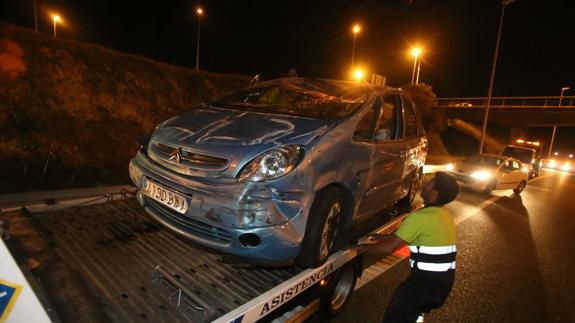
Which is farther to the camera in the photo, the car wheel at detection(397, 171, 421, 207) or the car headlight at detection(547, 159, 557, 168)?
the car headlight at detection(547, 159, 557, 168)

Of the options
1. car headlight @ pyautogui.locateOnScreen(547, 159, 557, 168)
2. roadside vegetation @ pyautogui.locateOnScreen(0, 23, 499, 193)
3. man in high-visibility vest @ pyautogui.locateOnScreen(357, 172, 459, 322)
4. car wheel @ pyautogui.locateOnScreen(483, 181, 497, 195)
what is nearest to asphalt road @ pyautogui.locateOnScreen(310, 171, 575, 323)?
man in high-visibility vest @ pyautogui.locateOnScreen(357, 172, 459, 322)

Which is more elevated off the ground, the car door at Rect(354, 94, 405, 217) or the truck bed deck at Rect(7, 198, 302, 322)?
the car door at Rect(354, 94, 405, 217)

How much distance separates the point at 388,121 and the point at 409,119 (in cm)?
74

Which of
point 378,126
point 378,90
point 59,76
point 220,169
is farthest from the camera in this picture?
point 59,76

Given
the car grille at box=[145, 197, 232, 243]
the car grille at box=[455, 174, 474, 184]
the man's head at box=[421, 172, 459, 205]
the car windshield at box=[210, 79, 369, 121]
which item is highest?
the car windshield at box=[210, 79, 369, 121]

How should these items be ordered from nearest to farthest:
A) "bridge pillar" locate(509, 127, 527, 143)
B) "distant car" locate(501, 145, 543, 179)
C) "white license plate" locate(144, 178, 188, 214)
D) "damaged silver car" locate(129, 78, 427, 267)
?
1. "damaged silver car" locate(129, 78, 427, 267)
2. "white license plate" locate(144, 178, 188, 214)
3. "distant car" locate(501, 145, 543, 179)
4. "bridge pillar" locate(509, 127, 527, 143)

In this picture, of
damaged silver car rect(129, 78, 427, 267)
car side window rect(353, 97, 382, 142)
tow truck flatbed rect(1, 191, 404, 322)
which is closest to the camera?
tow truck flatbed rect(1, 191, 404, 322)

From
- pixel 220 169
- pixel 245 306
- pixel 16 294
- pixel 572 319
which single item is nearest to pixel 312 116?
pixel 220 169

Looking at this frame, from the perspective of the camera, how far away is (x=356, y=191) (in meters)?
3.09

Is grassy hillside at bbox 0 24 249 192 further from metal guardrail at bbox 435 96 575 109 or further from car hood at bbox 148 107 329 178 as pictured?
metal guardrail at bbox 435 96 575 109

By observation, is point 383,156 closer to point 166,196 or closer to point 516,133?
point 166,196

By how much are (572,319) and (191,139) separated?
4.30m

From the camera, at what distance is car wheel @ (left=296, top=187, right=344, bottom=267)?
8.50ft

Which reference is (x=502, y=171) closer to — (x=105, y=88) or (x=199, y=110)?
(x=199, y=110)
